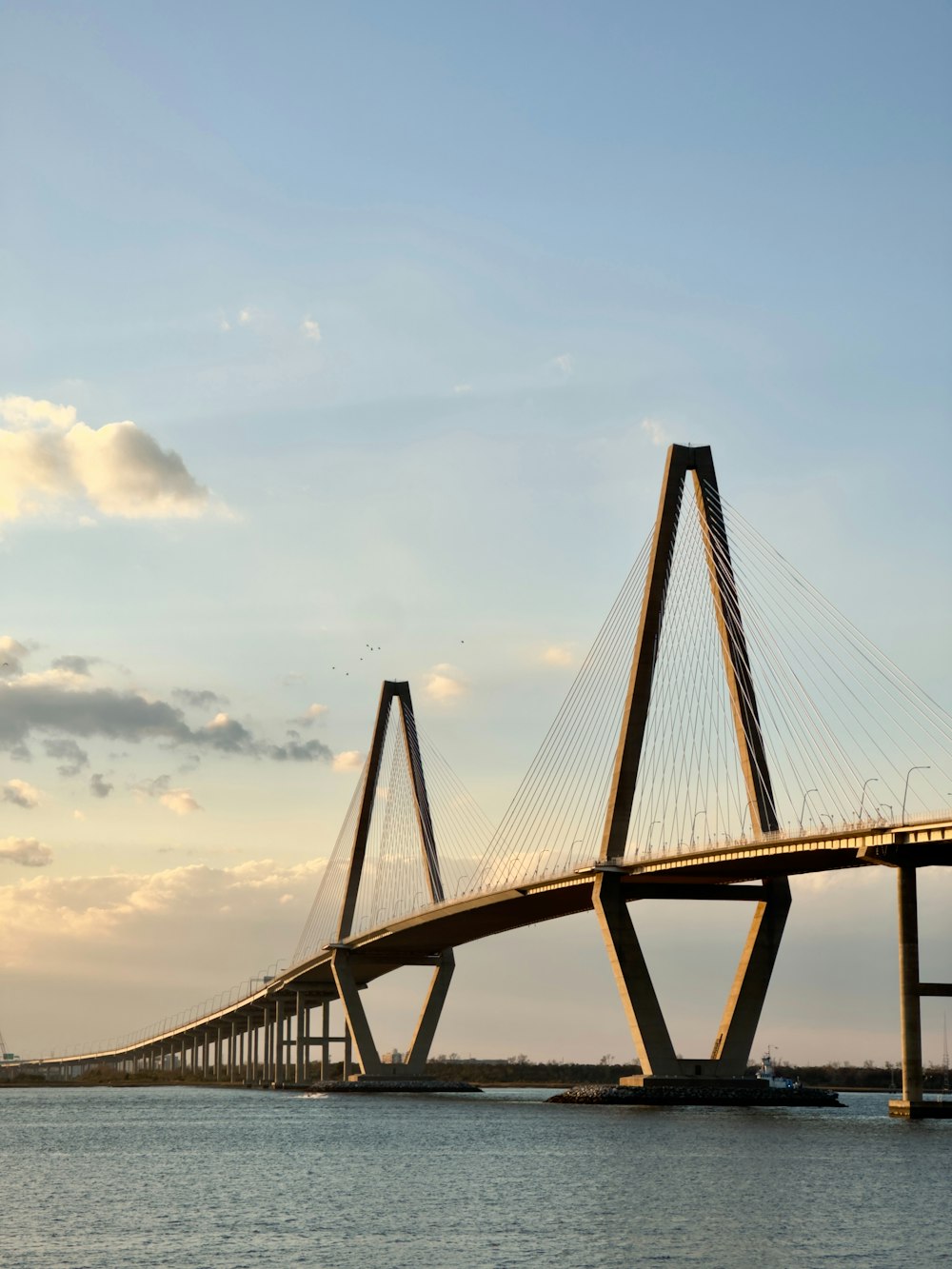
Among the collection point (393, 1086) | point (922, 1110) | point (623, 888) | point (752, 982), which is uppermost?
point (623, 888)

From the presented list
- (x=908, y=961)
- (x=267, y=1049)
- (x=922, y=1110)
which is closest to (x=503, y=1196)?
(x=908, y=961)

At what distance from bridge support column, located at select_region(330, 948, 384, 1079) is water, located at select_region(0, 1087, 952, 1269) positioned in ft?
127

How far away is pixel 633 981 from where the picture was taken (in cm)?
6244

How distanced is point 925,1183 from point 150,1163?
74.2ft

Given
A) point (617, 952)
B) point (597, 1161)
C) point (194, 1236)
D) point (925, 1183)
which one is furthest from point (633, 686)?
point (194, 1236)

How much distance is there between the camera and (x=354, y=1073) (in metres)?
106

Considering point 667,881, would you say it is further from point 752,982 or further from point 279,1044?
point 279,1044

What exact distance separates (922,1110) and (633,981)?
11.3m

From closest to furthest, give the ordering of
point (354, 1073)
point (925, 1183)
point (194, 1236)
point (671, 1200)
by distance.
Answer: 1. point (194, 1236)
2. point (671, 1200)
3. point (925, 1183)
4. point (354, 1073)

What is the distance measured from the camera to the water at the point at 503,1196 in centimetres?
2798

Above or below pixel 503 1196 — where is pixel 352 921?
above

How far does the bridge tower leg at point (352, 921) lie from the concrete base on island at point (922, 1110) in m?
41.5

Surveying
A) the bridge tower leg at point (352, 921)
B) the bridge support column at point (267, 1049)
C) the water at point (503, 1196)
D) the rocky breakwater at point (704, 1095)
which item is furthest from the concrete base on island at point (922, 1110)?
the bridge support column at point (267, 1049)

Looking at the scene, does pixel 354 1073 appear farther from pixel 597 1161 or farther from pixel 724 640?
pixel 597 1161
